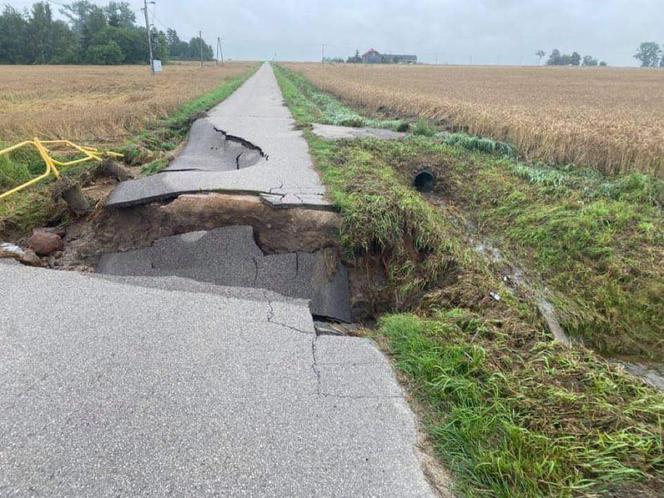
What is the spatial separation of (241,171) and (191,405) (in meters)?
5.52

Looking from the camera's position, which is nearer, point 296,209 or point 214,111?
point 296,209

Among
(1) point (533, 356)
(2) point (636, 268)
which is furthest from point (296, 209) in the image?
(2) point (636, 268)

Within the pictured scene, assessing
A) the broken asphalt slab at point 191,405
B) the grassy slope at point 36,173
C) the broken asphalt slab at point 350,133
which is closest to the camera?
the broken asphalt slab at point 191,405

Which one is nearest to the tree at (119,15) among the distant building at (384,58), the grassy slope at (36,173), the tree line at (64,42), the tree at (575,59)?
the tree line at (64,42)

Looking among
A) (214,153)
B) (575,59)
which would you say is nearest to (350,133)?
(214,153)

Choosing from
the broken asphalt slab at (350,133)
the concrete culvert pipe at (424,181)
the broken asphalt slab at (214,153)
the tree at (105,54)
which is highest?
the tree at (105,54)

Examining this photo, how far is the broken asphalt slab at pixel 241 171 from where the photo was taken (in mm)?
6430

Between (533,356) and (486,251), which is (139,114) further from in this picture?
(533,356)

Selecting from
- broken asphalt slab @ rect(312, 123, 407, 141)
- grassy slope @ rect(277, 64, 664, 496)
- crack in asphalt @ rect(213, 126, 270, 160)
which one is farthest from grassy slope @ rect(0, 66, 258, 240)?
grassy slope @ rect(277, 64, 664, 496)

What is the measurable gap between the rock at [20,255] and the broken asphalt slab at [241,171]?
1.33 m

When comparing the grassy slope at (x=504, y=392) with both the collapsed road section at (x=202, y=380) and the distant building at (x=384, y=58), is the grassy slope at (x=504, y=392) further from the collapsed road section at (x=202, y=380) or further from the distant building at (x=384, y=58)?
the distant building at (x=384, y=58)

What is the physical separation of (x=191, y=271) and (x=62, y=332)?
2.05 meters

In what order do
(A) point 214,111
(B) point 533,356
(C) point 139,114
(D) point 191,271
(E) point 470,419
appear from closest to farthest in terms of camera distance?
(E) point 470,419
(B) point 533,356
(D) point 191,271
(C) point 139,114
(A) point 214,111

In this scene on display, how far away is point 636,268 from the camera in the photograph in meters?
5.50
